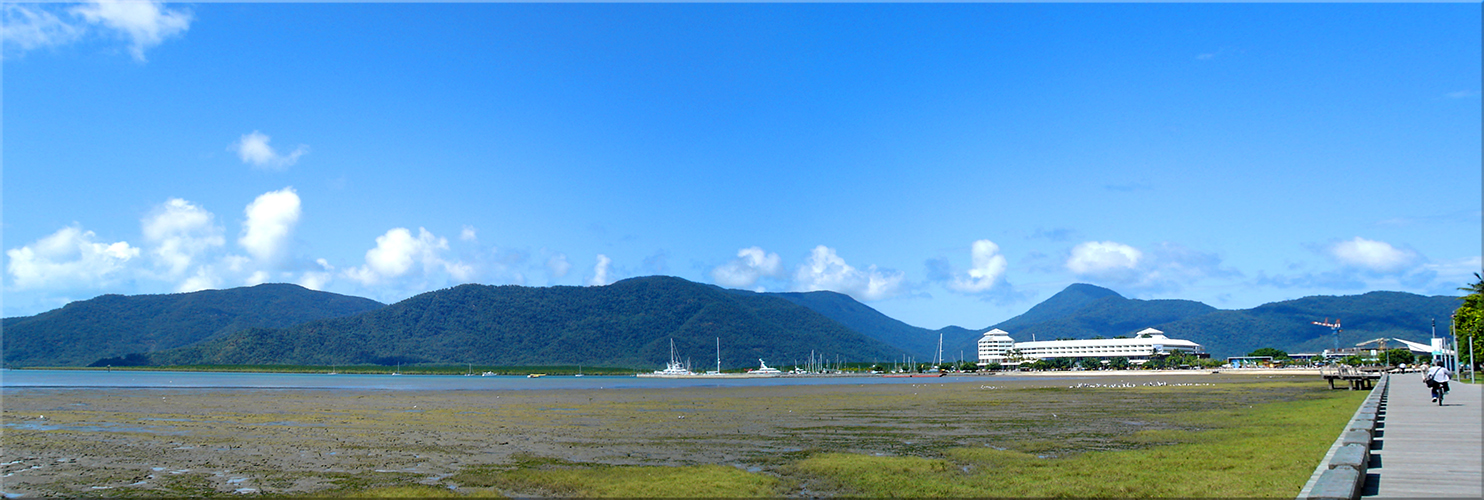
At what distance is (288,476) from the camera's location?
1748 cm

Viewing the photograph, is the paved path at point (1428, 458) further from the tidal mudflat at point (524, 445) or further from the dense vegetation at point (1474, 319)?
the dense vegetation at point (1474, 319)

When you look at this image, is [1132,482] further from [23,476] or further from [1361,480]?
[23,476]

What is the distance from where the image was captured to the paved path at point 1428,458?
10.9 meters

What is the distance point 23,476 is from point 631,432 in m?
15.2

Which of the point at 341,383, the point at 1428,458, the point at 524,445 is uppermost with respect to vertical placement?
the point at 1428,458

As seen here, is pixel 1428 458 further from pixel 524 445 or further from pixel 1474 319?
pixel 1474 319

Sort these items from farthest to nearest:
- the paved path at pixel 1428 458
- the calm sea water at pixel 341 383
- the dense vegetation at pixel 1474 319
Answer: the calm sea water at pixel 341 383, the dense vegetation at pixel 1474 319, the paved path at pixel 1428 458

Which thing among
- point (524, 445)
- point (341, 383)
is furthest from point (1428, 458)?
point (341, 383)

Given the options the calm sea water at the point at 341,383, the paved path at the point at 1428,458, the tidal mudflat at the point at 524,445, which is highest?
the paved path at the point at 1428,458

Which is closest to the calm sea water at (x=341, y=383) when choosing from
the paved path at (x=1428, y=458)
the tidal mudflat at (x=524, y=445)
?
the tidal mudflat at (x=524, y=445)

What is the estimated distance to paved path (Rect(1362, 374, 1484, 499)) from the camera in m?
10.9

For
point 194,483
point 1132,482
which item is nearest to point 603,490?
point 194,483

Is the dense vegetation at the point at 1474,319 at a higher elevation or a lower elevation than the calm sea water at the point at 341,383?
higher

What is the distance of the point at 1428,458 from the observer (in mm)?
13945
